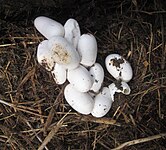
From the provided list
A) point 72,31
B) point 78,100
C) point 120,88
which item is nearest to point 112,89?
point 120,88

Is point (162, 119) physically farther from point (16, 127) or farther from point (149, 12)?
Answer: point (16, 127)

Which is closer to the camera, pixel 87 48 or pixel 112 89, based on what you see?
pixel 87 48

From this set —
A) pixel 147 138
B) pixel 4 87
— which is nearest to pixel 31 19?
pixel 4 87

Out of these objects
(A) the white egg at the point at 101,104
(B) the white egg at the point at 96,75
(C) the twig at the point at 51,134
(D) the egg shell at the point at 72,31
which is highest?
(D) the egg shell at the point at 72,31

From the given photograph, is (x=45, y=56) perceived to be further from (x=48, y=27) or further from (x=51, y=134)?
(x=51, y=134)

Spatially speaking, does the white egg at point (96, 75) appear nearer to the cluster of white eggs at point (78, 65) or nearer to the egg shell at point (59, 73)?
the cluster of white eggs at point (78, 65)

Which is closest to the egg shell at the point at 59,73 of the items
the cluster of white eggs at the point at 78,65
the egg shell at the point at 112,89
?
the cluster of white eggs at the point at 78,65
